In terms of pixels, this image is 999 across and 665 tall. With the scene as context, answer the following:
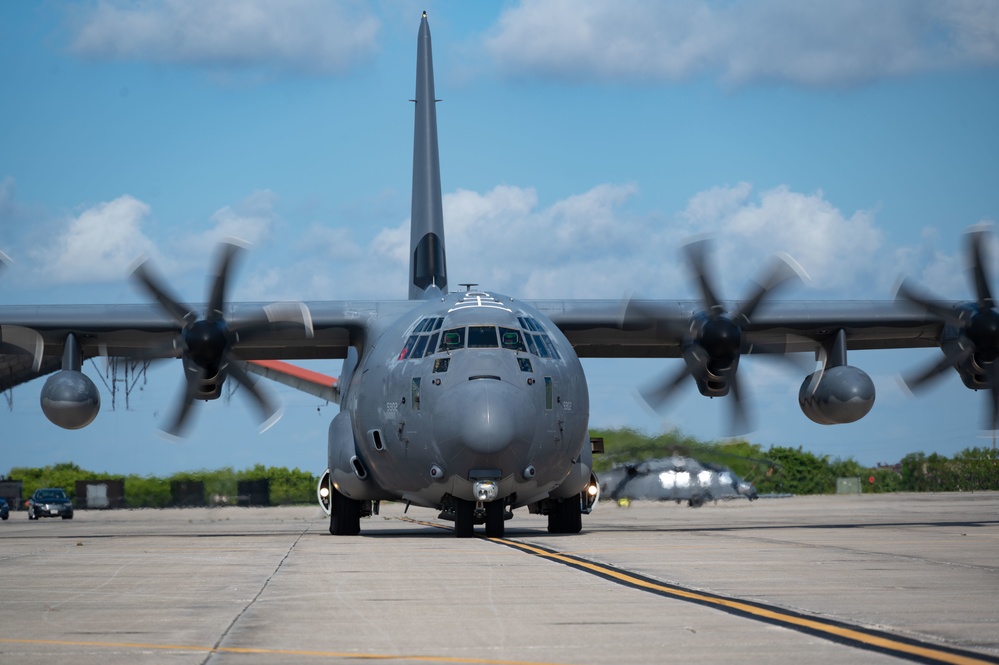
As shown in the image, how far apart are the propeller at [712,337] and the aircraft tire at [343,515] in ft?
19.2

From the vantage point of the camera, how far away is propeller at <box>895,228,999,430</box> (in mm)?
23312

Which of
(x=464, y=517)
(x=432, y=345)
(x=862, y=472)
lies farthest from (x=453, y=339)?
(x=862, y=472)

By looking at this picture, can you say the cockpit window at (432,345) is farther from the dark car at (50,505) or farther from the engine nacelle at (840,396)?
the dark car at (50,505)

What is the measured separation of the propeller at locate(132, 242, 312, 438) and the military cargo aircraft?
0.11 ft

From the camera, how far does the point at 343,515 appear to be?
76.0ft

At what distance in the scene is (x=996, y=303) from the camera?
933 inches

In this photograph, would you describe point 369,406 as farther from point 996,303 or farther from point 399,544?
point 996,303

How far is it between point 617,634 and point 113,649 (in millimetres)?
3002

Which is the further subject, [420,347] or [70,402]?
[70,402]

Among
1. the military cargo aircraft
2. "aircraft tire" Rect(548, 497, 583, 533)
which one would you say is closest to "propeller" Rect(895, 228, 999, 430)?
the military cargo aircraft

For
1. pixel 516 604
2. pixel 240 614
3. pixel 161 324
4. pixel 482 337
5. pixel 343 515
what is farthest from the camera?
pixel 161 324

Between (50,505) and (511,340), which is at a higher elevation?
(511,340)

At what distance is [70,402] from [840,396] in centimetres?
1384

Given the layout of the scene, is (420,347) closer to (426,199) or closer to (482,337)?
(482,337)
